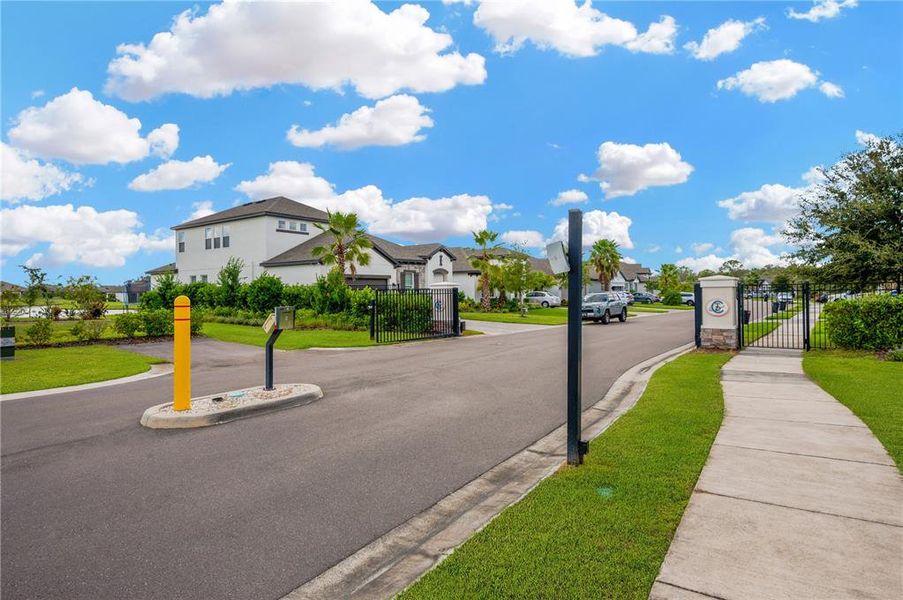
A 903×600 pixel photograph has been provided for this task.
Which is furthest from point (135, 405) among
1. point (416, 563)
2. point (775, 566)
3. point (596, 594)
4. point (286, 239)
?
point (286, 239)

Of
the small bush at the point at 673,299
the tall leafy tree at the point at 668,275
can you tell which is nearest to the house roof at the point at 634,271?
the tall leafy tree at the point at 668,275

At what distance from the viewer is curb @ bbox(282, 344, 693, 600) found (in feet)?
10.7

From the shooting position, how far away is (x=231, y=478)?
16.4 ft

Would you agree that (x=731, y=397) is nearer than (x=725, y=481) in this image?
No

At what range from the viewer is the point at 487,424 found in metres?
7.03

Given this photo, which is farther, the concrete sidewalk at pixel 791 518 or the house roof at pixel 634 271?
the house roof at pixel 634 271

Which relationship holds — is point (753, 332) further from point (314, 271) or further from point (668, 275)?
point (668, 275)

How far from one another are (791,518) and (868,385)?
7037mm

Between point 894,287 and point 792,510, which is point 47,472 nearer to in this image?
point 792,510

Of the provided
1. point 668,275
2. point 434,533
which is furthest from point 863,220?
point 668,275

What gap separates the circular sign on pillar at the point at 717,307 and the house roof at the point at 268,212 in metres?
30.5

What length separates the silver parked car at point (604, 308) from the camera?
29.6m

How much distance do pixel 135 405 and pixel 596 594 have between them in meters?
7.90

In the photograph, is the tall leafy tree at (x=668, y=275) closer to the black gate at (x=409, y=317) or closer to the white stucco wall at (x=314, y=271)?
the white stucco wall at (x=314, y=271)
